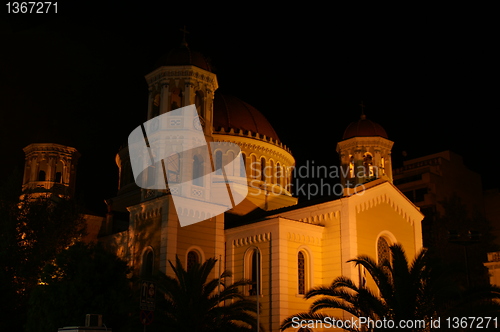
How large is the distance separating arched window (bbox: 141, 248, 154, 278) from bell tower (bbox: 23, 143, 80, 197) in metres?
13.9

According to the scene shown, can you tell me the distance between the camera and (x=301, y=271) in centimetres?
3031

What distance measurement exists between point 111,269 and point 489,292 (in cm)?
1361

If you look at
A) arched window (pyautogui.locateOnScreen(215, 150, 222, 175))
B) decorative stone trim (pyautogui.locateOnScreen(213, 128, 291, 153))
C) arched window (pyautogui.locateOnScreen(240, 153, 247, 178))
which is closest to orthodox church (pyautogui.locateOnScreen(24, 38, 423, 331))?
arched window (pyautogui.locateOnScreen(215, 150, 222, 175))

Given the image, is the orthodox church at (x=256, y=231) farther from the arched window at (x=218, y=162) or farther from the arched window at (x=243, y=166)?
the arched window at (x=243, y=166)

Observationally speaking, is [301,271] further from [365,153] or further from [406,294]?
[365,153]

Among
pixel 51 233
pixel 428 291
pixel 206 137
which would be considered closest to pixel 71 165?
pixel 51 233

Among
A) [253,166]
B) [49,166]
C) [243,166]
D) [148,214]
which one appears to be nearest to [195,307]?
[148,214]

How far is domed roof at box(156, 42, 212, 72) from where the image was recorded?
33250 mm

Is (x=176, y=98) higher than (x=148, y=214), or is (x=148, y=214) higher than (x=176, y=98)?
(x=176, y=98)

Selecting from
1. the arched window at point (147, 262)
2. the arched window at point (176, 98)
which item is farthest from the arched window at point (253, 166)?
the arched window at point (147, 262)

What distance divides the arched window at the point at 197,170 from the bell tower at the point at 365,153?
12.3 metres

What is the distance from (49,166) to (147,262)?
1619cm

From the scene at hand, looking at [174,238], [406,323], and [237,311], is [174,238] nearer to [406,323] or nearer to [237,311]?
[237,311]

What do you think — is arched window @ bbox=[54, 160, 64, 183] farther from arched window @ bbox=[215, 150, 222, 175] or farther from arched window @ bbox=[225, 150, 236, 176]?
arched window @ bbox=[225, 150, 236, 176]
